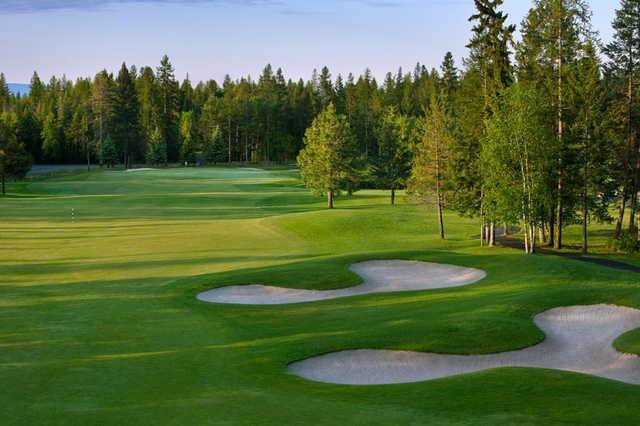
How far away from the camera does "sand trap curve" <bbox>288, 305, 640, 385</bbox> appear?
15.1m

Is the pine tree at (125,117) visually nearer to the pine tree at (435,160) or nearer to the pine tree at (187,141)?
the pine tree at (187,141)

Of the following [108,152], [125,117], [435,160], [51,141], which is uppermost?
[125,117]

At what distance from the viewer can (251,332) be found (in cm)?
1898

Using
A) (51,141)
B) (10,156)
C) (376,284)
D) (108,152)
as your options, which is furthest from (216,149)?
(376,284)

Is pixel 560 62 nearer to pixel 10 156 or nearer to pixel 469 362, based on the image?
pixel 469 362

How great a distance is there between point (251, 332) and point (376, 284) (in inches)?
359

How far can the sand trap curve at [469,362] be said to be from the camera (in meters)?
15.1

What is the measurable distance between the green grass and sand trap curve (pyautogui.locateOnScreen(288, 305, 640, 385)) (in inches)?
14.2

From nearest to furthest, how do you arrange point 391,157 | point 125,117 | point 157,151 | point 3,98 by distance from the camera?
point 391,157 → point 125,117 → point 157,151 → point 3,98

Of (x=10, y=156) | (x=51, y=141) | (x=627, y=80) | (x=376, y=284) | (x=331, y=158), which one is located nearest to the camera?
(x=376, y=284)

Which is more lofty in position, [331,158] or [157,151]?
[157,151]

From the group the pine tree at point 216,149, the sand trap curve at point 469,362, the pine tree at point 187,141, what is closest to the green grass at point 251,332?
the sand trap curve at point 469,362

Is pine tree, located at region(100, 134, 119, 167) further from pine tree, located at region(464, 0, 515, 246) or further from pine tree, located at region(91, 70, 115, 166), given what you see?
pine tree, located at region(464, 0, 515, 246)

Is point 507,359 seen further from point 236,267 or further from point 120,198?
point 120,198
